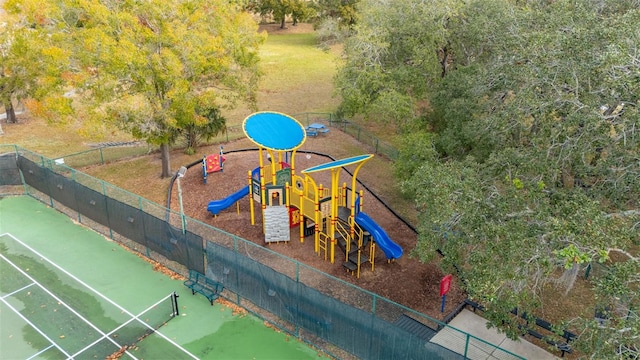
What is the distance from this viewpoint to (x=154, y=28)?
1950cm

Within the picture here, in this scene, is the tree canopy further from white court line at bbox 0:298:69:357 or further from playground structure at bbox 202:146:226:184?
white court line at bbox 0:298:69:357

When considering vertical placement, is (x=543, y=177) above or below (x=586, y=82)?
below

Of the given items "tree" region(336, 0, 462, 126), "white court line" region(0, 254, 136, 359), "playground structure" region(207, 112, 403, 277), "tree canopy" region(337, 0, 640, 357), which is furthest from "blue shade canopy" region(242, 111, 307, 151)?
"white court line" region(0, 254, 136, 359)

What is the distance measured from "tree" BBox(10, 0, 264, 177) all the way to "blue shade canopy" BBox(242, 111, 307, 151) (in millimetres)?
3858

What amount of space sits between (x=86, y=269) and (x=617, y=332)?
15496 millimetres

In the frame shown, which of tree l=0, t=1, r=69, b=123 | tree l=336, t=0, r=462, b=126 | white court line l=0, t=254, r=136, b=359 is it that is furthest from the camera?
tree l=336, t=0, r=462, b=126

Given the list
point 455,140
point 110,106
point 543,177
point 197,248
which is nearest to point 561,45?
point 543,177

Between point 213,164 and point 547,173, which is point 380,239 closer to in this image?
point 547,173

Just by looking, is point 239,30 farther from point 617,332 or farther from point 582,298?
point 617,332

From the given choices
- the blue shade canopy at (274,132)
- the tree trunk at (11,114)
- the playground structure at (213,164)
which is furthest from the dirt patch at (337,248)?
the tree trunk at (11,114)

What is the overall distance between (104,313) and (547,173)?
515 inches

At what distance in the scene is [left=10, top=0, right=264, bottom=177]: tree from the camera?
18.5 meters

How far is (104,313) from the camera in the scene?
1430cm

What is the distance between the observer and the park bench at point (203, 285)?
14.8 m
